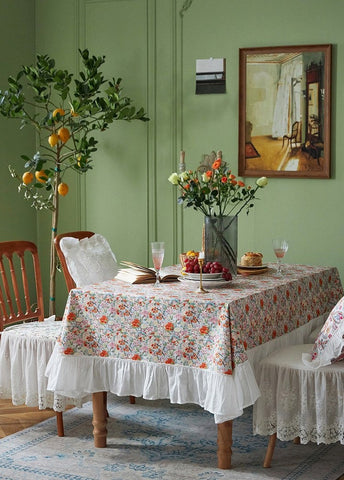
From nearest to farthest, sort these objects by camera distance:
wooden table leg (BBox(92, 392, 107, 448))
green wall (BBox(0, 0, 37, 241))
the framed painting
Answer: wooden table leg (BBox(92, 392, 107, 448))
the framed painting
green wall (BBox(0, 0, 37, 241))

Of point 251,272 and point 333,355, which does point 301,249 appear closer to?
point 251,272

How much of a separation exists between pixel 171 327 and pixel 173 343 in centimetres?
7

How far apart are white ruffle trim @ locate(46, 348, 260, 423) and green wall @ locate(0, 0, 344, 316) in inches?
91.1

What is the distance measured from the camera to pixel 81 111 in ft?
18.5

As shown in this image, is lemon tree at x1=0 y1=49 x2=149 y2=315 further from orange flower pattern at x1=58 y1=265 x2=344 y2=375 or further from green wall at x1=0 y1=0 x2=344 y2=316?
orange flower pattern at x1=58 y1=265 x2=344 y2=375

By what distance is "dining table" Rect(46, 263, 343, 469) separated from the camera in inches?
133

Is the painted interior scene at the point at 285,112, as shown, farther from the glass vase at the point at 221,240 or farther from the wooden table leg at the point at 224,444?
the wooden table leg at the point at 224,444

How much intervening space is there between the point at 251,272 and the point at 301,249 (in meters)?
1.48

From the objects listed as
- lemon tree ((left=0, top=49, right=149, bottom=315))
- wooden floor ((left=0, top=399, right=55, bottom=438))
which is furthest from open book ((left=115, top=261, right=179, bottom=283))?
lemon tree ((left=0, top=49, right=149, bottom=315))

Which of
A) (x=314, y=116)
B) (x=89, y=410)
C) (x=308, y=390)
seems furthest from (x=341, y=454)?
(x=314, y=116)

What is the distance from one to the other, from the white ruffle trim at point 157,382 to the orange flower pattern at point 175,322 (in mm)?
34

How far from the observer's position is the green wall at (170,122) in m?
5.52

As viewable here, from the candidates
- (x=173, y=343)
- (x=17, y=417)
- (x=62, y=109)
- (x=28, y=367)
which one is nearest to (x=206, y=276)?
(x=173, y=343)

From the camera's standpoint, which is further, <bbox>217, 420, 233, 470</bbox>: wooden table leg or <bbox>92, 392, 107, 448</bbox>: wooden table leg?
<bbox>92, 392, 107, 448</bbox>: wooden table leg
